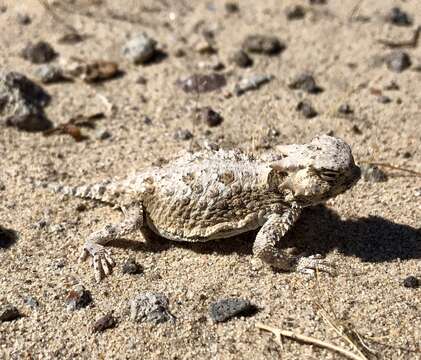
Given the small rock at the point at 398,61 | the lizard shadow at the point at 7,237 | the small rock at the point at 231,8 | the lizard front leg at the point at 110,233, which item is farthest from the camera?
the small rock at the point at 231,8

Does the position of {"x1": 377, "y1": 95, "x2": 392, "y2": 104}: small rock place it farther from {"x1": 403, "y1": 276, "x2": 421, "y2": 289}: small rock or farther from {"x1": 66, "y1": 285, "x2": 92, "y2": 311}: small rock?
{"x1": 66, "y1": 285, "x2": 92, "y2": 311}: small rock

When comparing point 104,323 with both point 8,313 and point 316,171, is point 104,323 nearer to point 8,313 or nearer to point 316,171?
point 8,313

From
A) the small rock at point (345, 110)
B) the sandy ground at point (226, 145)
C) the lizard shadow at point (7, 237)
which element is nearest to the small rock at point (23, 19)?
the sandy ground at point (226, 145)

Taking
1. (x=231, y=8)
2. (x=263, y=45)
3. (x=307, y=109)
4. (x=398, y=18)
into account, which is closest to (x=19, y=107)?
(x=263, y=45)

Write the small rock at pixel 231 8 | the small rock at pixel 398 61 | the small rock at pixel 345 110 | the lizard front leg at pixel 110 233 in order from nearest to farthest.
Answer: the lizard front leg at pixel 110 233, the small rock at pixel 345 110, the small rock at pixel 398 61, the small rock at pixel 231 8

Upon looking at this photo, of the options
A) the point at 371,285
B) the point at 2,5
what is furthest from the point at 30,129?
the point at 371,285

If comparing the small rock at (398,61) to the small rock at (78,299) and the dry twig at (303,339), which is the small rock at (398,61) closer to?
the dry twig at (303,339)

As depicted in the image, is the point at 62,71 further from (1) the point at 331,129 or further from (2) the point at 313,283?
(2) the point at 313,283
